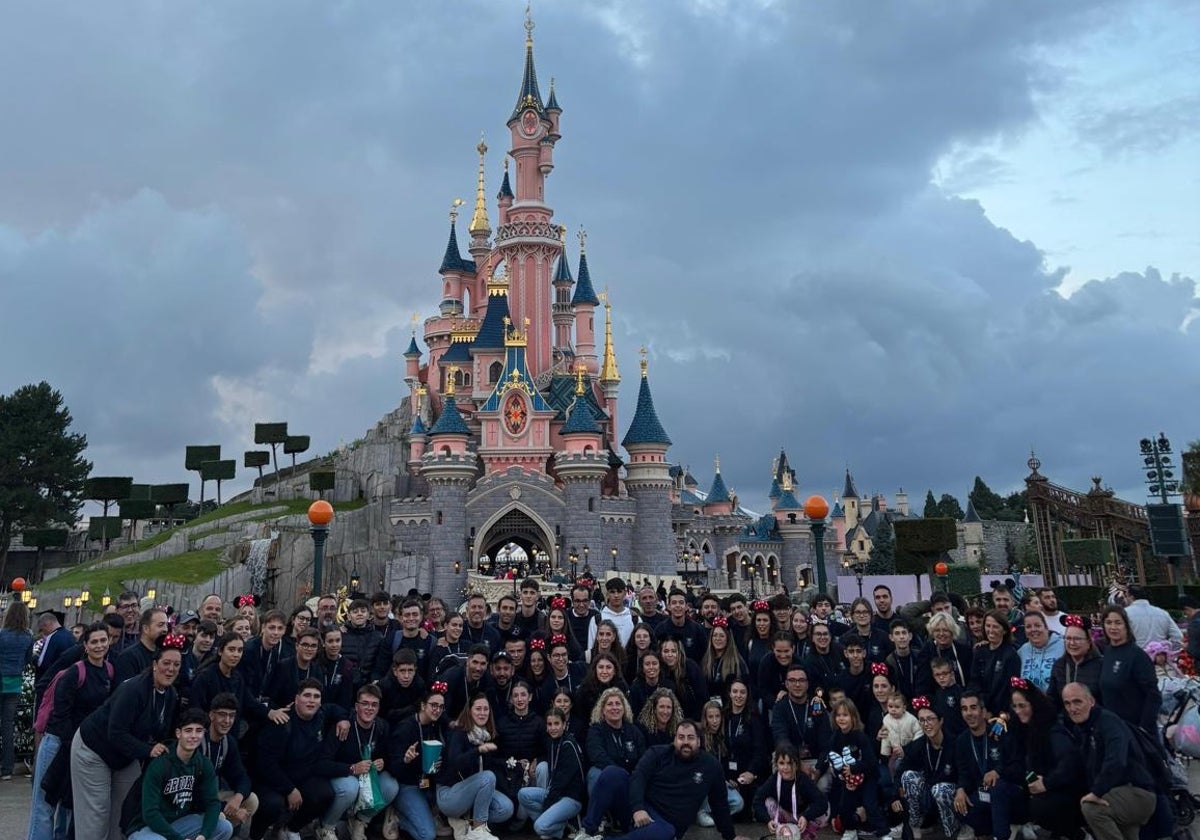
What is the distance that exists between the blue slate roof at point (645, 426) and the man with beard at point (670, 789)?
113 ft

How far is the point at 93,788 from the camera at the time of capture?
6.09 m

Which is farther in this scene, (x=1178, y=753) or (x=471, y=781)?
(x=1178, y=753)

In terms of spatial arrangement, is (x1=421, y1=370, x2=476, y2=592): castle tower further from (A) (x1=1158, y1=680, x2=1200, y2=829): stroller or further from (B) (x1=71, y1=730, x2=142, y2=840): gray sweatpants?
(A) (x1=1158, y1=680, x2=1200, y2=829): stroller

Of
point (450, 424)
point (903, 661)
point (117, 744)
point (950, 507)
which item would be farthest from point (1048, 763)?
point (950, 507)

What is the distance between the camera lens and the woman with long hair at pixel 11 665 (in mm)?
9492

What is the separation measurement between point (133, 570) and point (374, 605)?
34.9 meters

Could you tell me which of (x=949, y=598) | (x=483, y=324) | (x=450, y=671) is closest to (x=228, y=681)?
(x=450, y=671)

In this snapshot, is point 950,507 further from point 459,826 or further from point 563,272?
point 459,826

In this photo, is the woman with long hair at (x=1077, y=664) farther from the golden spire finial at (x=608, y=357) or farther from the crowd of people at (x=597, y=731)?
the golden spire finial at (x=608, y=357)

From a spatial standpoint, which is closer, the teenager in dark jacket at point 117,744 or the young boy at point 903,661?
the teenager in dark jacket at point 117,744

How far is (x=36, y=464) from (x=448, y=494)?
29.8 metres

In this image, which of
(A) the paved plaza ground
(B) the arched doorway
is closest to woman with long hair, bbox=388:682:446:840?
(A) the paved plaza ground

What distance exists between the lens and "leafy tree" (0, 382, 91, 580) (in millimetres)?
49250

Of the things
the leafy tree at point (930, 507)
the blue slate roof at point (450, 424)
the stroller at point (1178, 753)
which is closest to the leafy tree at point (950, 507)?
the leafy tree at point (930, 507)
